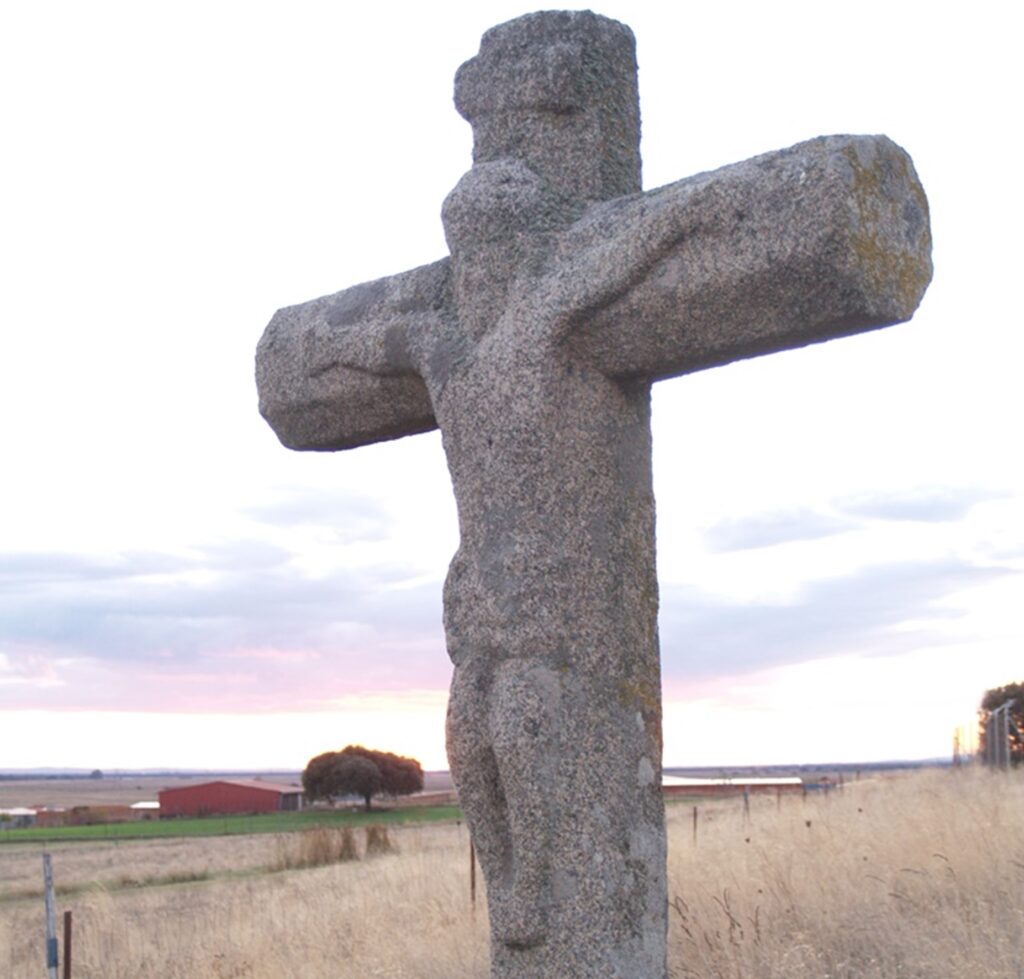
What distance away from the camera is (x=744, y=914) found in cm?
702

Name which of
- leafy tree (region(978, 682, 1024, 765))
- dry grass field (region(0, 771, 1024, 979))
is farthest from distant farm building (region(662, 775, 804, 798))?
dry grass field (region(0, 771, 1024, 979))

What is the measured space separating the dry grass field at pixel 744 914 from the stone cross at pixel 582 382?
260cm

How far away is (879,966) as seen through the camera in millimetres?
6035

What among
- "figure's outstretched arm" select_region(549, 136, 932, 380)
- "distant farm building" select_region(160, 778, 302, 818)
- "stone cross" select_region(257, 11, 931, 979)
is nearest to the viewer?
"figure's outstretched arm" select_region(549, 136, 932, 380)

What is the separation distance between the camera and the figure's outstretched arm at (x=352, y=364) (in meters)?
4.40

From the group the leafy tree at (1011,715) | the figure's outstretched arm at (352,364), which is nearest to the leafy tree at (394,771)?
the leafy tree at (1011,715)

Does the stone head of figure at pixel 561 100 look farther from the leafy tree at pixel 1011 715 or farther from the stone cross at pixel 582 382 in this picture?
the leafy tree at pixel 1011 715

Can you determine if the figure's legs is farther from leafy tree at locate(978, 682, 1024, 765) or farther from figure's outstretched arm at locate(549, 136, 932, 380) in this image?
leafy tree at locate(978, 682, 1024, 765)

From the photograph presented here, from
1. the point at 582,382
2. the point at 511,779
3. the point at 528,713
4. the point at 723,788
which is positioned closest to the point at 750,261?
the point at 582,382

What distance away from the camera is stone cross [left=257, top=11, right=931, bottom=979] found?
136 inches

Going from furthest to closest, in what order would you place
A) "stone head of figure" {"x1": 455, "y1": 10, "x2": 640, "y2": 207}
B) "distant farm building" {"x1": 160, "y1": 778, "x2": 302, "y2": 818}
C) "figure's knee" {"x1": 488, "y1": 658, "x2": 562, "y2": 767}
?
"distant farm building" {"x1": 160, "y1": 778, "x2": 302, "y2": 818}
"stone head of figure" {"x1": 455, "y1": 10, "x2": 640, "y2": 207}
"figure's knee" {"x1": 488, "y1": 658, "x2": 562, "y2": 767}

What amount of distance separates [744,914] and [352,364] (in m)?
3.92

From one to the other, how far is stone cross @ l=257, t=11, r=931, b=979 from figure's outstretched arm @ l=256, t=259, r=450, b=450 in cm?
24

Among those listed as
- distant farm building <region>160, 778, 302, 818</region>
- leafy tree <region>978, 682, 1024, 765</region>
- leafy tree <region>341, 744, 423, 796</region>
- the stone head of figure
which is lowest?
distant farm building <region>160, 778, 302, 818</region>
